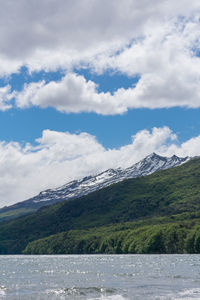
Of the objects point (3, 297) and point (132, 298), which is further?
point (3, 297)

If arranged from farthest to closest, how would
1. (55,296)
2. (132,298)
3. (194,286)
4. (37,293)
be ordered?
(194,286) → (37,293) → (55,296) → (132,298)

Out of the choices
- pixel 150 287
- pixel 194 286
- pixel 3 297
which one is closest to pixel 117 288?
pixel 150 287

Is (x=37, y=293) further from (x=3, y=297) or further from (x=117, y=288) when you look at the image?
(x=117, y=288)

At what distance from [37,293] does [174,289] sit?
21068 millimetres

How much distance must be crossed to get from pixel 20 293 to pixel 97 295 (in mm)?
13126

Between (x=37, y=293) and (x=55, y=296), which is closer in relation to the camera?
(x=55, y=296)

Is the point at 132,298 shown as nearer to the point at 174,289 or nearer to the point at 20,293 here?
the point at 174,289

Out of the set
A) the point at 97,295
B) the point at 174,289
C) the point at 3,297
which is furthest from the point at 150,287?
the point at 3,297

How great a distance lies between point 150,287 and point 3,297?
76.7 ft

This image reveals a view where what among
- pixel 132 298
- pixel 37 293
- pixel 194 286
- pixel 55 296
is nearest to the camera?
pixel 132 298

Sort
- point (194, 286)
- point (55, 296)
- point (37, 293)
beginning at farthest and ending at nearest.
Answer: point (194, 286)
point (37, 293)
point (55, 296)

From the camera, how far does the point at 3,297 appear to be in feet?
212

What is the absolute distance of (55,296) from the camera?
211 feet

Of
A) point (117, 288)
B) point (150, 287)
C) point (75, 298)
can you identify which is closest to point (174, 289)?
point (150, 287)
